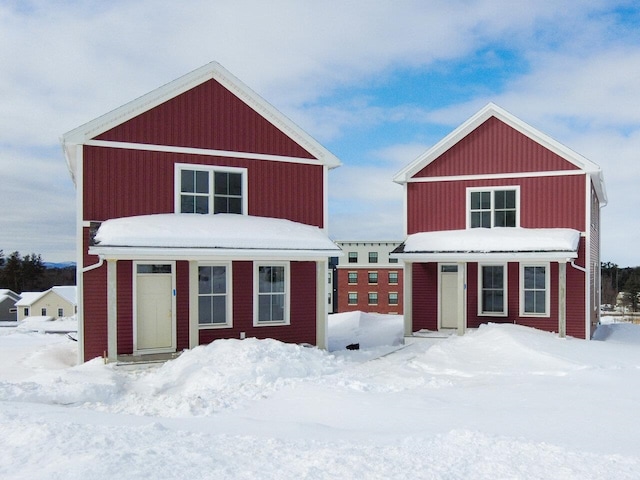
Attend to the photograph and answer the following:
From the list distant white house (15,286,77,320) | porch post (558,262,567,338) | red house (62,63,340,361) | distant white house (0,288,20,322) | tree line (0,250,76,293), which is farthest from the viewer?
tree line (0,250,76,293)

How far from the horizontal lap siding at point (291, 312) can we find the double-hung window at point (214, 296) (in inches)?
7.6

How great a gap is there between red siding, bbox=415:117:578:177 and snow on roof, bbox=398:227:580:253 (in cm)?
206

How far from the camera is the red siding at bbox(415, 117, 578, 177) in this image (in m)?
17.3

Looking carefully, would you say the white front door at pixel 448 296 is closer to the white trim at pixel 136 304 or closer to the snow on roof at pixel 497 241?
the snow on roof at pixel 497 241

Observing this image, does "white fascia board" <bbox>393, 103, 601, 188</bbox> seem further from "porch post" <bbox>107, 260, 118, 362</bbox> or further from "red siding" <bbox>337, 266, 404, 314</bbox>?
"red siding" <bbox>337, 266, 404, 314</bbox>

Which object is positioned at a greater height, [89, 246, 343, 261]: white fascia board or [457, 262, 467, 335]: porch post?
[89, 246, 343, 261]: white fascia board

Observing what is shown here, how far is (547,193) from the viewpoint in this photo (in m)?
17.2

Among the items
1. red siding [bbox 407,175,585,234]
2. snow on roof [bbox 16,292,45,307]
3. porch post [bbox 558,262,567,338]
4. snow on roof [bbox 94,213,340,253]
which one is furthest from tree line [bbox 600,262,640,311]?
snow on roof [bbox 16,292,45,307]

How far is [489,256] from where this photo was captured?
1595 cm

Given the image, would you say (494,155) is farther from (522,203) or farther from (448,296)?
Answer: (448,296)

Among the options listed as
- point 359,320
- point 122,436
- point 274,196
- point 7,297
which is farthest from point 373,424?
point 7,297

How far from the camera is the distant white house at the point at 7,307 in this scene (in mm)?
64312

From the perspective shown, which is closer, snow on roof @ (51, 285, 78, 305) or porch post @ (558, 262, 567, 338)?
porch post @ (558, 262, 567, 338)

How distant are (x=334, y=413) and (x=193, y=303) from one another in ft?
20.7
